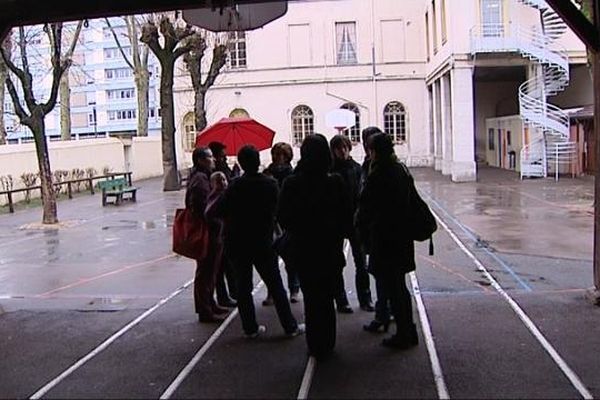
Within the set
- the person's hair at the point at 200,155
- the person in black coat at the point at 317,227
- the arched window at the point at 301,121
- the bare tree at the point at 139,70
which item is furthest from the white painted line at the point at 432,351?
the arched window at the point at 301,121

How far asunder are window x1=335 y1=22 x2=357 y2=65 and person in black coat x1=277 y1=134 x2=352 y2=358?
3508cm

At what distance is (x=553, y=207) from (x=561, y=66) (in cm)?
1202

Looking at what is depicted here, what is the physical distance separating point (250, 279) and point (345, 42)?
35198 millimetres

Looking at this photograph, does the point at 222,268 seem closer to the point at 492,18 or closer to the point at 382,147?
the point at 382,147

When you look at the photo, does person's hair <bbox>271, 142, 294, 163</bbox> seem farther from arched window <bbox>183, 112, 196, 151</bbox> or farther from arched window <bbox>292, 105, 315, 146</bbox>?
arched window <bbox>183, 112, 196, 151</bbox>

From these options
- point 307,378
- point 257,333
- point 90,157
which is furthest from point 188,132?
point 307,378

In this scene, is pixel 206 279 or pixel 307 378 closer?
pixel 307 378

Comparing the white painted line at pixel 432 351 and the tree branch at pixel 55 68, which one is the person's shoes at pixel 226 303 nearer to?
the white painted line at pixel 432 351

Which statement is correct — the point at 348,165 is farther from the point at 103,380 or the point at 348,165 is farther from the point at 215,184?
the point at 103,380

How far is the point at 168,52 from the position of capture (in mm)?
25609

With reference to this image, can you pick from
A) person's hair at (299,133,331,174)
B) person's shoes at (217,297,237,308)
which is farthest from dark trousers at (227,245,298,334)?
person's shoes at (217,297,237,308)

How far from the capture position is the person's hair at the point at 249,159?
6016 mm

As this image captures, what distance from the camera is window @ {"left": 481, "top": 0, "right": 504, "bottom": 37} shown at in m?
27.7

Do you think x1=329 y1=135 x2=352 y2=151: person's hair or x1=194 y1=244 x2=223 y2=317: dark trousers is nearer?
x1=194 y1=244 x2=223 y2=317: dark trousers
